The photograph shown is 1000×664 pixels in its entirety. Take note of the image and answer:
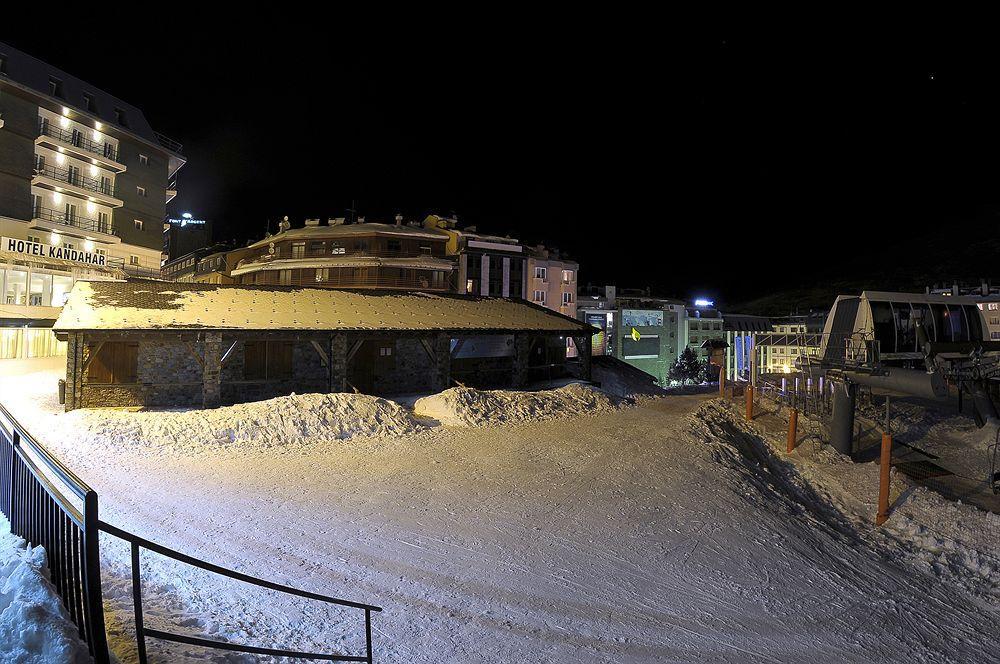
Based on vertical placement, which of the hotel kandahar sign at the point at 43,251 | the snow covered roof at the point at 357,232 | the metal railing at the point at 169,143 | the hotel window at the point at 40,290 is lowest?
the hotel window at the point at 40,290

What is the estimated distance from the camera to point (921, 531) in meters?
10.7

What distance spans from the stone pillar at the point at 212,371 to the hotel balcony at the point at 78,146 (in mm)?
35572

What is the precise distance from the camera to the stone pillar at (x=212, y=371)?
17.0m

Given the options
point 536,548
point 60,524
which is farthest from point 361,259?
point 60,524

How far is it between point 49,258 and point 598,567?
44350 millimetres

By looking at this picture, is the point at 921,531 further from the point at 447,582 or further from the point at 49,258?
the point at 49,258

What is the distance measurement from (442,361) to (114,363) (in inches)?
460

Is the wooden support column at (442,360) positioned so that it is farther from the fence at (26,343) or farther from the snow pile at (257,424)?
the fence at (26,343)

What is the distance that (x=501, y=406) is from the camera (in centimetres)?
1778

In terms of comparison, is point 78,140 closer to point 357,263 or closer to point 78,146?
point 78,146

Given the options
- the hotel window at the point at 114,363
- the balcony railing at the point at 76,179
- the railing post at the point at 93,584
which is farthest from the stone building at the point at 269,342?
the balcony railing at the point at 76,179

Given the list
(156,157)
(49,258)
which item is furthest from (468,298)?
(156,157)

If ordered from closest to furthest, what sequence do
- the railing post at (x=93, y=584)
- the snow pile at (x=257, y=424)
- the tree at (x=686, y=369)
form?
the railing post at (x=93, y=584) → the snow pile at (x=257, y=424) → the tree at (x=686, y=369)

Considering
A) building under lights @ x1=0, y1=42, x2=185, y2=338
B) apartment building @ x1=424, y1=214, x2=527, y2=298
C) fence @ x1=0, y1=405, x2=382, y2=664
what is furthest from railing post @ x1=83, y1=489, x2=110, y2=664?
apartment building @ x1=424, y1=214, x2=527, y2=298
